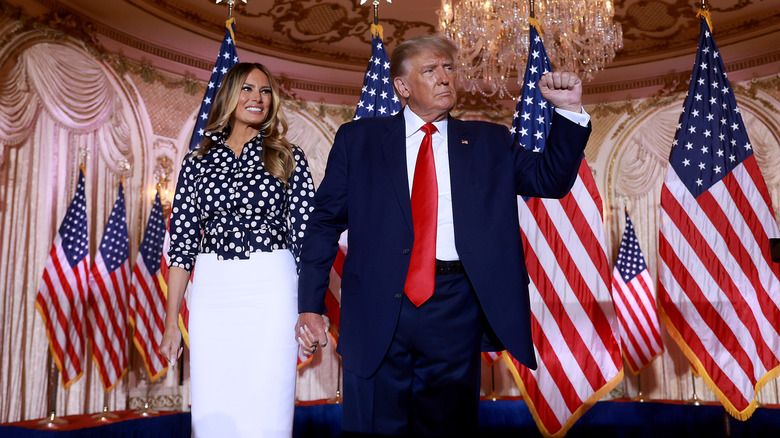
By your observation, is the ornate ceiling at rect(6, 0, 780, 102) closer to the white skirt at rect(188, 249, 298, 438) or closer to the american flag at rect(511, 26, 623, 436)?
the american flag at rect(511, 26, 623, 436)

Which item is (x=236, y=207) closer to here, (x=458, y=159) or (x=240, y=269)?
(x=240, y=269)

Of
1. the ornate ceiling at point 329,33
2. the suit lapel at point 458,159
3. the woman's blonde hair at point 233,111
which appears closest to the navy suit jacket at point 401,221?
the suit lapel at point 458,159

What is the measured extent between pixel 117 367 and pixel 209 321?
169 inches

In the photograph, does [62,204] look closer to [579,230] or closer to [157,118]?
[157,118]

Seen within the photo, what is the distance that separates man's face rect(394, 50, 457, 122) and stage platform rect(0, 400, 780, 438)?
3624mm

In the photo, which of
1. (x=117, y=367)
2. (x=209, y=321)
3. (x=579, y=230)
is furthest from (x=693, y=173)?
(x=117, y=367)

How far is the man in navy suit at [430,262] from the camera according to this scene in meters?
1.88

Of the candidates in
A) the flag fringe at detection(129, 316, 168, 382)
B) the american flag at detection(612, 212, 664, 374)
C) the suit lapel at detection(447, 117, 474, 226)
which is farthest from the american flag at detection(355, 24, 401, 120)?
the american flag at detection(612, 212, 664, 374)

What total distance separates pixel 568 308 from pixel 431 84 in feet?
7.59

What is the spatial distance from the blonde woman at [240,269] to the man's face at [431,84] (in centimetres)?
63

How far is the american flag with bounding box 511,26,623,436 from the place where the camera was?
3945 millimetres

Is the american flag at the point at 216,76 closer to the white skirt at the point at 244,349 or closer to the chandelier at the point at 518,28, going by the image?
the white skirt at the point at 244,349

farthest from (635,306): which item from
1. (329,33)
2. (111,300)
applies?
(111,300)

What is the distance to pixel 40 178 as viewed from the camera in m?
6.02
